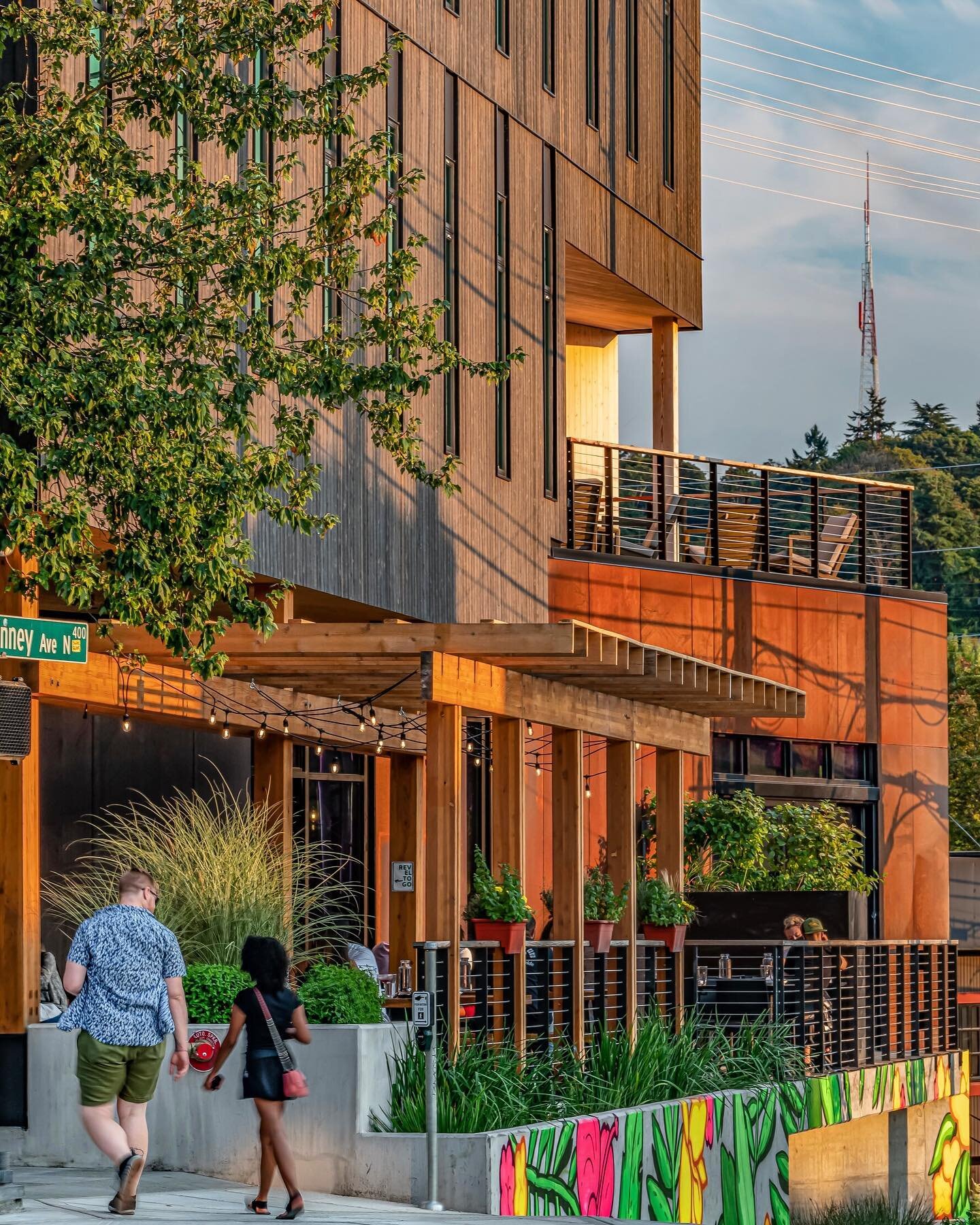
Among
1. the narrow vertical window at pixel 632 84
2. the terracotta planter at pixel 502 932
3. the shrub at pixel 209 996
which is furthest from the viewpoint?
the narrow vertical window at pixel 632 84

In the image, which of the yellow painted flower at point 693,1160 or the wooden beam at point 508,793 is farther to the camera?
the wooden beam at point 508,793

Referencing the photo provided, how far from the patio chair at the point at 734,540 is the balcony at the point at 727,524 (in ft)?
0.06

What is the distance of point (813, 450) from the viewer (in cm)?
10725

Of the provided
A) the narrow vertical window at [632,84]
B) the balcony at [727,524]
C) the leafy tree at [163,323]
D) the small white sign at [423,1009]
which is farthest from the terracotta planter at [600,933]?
the narrow vertical window at [632,84]

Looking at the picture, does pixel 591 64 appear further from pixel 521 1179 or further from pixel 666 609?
pixel 521 1179

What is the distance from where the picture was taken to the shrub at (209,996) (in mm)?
11781

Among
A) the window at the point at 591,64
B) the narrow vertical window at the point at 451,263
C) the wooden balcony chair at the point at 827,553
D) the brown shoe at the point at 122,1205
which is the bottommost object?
the brown shoe at the point at 122,1205

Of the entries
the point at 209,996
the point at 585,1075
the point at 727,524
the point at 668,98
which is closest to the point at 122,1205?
the point at 209,996

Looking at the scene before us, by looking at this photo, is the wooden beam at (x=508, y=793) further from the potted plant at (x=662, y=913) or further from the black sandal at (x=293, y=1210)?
the black sandal at (x=293, y=1210)

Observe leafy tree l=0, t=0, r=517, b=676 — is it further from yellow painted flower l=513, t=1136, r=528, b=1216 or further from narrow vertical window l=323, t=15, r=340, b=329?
narrow vertical window l=323, t=15, r=340, b=329

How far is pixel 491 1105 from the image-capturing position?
12039 mm

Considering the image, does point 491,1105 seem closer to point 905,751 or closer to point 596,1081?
point 596,1081

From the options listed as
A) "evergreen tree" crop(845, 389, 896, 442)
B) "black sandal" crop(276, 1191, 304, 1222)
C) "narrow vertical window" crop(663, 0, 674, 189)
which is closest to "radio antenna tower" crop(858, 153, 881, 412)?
"evergreen tree" crop(845, 389, 896, 442)

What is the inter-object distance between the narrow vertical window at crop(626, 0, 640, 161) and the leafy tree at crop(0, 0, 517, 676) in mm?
15416
